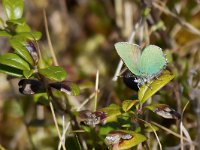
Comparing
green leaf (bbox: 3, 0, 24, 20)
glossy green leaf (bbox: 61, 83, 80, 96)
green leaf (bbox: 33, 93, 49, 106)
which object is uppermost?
green leaf (bbox: 3, 0, 24, 20)

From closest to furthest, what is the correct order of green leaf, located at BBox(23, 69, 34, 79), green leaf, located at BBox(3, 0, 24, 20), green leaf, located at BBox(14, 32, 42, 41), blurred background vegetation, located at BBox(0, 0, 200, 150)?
green leaf, located at BBox(23, 69, 34, 79) < green leaf, located at BBox(14, 32, 42, 41) < green leaf, located at BBox(3, 0, 24, 20) < blurred background vegetation, located at BBox(0, 0, 200, 150)

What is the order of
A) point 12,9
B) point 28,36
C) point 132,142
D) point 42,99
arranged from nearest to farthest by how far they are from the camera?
point 132,142 < point 28,36 < point 12,9 < point 42,99

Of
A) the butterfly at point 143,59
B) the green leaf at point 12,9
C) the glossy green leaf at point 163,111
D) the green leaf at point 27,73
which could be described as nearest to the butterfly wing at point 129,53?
the butterfly at point 143,59

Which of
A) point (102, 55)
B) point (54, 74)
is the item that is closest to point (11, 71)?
point (54, 74)

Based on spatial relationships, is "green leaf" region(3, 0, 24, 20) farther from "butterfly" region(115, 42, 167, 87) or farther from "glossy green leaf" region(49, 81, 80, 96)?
"butterfly" region(115, 42, 167, 87)

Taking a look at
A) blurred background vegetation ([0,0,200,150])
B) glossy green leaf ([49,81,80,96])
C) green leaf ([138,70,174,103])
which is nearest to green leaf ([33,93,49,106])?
blurred background vegetation ([0,0,200,150])

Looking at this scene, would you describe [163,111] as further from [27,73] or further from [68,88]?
[27,73]

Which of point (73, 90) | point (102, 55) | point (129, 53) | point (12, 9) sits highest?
point (12, 9)

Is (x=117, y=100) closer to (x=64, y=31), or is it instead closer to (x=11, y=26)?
(x=11, y=26)
